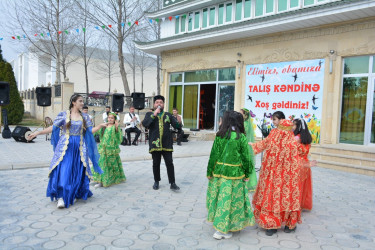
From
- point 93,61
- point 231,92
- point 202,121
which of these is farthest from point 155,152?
point 93,61

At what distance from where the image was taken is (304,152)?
4625 mm

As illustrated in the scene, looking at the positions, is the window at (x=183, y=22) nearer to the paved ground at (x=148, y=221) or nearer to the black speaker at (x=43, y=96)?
the black speaker at (x=43, y=96)

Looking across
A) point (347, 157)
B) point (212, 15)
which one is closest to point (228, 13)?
point (212, 15)

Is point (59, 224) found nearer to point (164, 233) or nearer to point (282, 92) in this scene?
point (164, 233)

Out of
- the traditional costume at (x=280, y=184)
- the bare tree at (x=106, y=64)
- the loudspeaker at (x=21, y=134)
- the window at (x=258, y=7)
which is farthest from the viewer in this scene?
the bare tree at (x=106, y=64)

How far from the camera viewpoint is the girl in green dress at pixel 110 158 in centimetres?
598

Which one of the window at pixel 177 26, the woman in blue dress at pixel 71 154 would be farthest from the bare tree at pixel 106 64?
the woman in blue dress at pixel 71 154

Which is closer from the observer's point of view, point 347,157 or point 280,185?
point 280,185

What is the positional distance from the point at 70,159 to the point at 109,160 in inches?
55.7

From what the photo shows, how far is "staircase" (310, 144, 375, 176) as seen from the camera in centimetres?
824

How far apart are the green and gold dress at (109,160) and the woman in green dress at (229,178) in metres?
2.81

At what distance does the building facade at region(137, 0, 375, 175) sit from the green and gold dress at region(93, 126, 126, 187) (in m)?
5.92

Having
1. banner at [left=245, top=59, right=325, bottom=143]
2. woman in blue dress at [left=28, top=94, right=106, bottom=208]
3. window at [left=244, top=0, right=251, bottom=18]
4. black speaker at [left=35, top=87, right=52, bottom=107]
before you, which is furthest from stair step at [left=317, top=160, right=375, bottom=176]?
black speaker at [left=35, top=87, right=52, bottom=107]

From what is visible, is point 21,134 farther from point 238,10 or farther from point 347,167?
point 347,167
